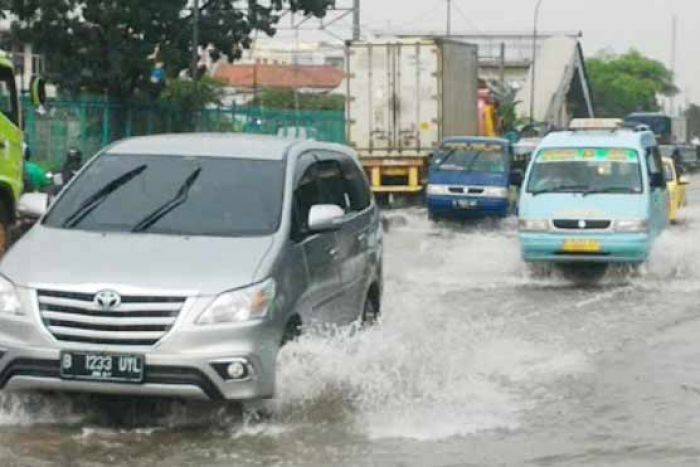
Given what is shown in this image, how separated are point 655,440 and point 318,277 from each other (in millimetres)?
2387

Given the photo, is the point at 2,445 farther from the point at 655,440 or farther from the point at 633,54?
the point at 633,54

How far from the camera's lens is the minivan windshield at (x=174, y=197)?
9.72 m

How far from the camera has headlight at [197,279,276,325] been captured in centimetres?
872

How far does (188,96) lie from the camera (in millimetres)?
37906

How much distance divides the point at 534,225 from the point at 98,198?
1038cm

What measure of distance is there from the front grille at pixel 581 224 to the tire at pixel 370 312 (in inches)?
301

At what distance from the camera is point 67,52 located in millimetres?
36844

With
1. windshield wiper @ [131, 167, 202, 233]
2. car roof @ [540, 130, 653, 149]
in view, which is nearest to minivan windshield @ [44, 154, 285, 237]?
windshield wiper @ [131, 167, 202, 233]

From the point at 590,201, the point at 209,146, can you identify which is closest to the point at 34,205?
the point at 209,146

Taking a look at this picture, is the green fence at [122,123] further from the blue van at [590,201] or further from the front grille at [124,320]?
the front grille at [124,320]

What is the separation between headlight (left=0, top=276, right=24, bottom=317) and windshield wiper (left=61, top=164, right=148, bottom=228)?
970mm

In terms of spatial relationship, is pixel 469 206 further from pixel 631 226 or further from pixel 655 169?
pixel 631 226

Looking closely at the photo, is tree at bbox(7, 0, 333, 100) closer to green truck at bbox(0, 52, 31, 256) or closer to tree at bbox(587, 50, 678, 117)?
green truck at bbox(0, 52, 31, 256)

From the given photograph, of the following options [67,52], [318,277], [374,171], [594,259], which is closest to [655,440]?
[318,277]
